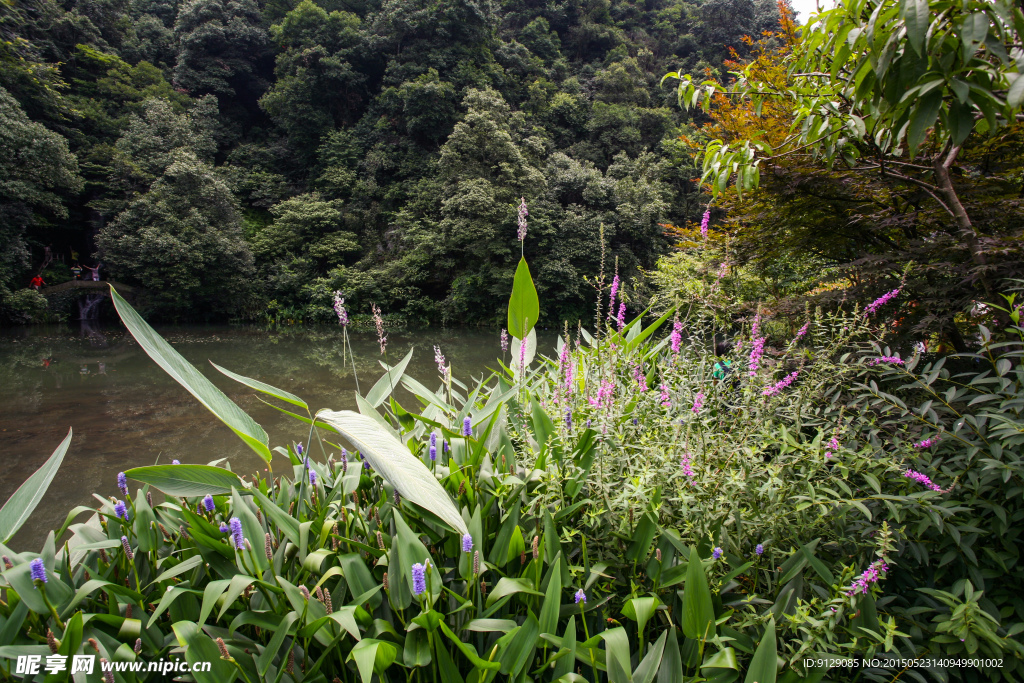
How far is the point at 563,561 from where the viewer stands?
0.98 meters

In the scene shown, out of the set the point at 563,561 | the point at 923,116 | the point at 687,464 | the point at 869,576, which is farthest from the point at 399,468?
the point at 923,116

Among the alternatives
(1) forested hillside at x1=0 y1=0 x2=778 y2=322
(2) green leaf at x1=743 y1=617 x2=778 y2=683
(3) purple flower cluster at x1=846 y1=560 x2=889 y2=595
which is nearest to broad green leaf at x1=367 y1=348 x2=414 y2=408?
(2) green leaf at x1=743 y1=617 x2=778 y2=683

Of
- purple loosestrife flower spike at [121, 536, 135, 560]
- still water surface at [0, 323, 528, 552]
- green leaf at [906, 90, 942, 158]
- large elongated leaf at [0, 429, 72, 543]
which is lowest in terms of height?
still water surface at [0, 323, 528, 552]

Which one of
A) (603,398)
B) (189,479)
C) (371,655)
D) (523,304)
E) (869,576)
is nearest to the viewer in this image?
(371,655)

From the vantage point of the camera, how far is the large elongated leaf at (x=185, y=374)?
0.90 m

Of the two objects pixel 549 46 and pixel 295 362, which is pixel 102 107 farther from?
pixel 549 46

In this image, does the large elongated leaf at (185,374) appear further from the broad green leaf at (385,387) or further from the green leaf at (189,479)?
the broad green leaf at (385,387)

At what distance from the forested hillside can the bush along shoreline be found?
34.4 ft

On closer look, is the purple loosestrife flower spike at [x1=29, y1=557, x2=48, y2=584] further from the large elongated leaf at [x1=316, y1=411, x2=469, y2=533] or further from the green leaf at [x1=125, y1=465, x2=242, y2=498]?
the large elongated leaf at [x1=316, y1=411, x2=469, y2=533]

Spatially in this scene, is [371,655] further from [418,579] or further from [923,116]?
[923,116]

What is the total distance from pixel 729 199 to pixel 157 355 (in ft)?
11.3

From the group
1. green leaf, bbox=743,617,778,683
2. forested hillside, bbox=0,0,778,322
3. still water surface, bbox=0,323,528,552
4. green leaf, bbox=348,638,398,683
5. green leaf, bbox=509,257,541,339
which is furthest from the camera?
forested hillside, bbox=0,0,778,322

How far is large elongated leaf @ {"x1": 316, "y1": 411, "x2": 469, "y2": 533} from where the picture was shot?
719 mm

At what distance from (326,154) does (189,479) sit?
19.7m
